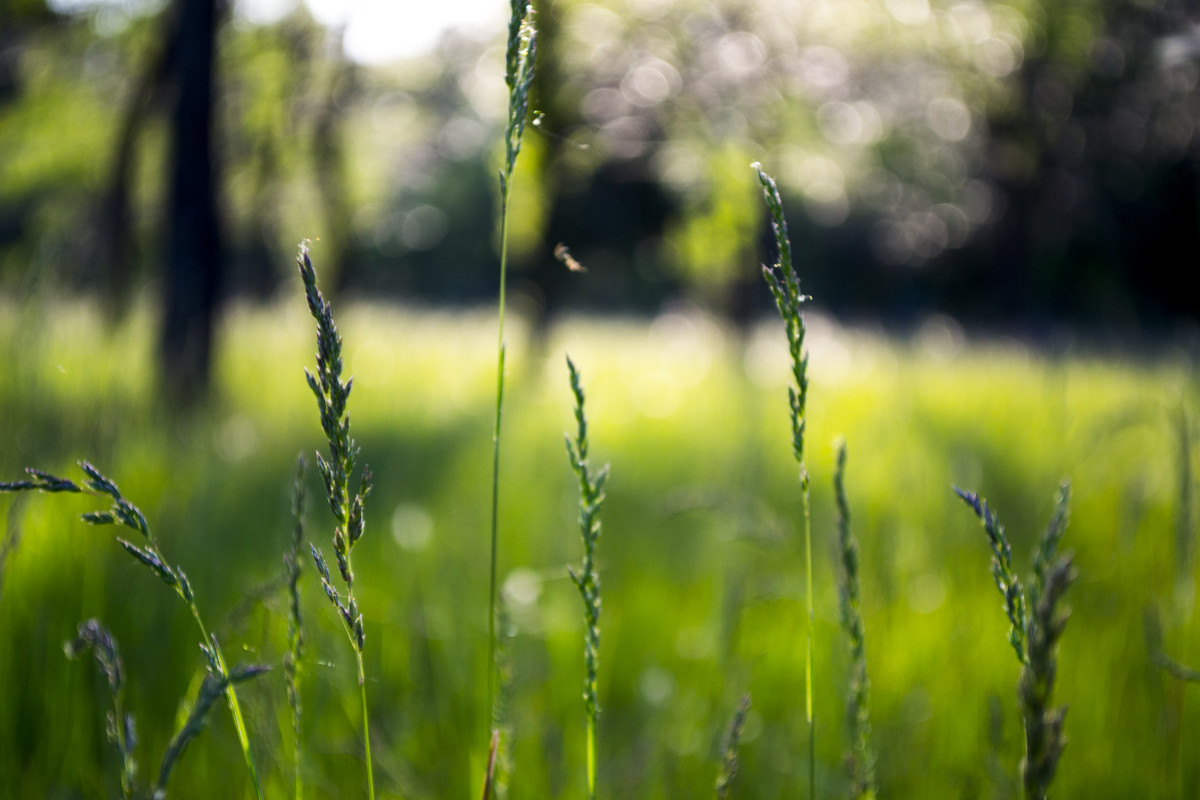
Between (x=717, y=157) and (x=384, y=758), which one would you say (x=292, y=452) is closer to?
(x=384, y=758)

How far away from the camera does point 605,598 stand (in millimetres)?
2000

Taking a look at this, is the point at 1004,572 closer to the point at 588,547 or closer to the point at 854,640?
the point at 854,640

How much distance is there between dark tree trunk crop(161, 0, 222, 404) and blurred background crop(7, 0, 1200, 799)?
17mm

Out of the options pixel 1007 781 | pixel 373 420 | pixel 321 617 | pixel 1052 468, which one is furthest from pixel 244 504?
pixel 1052 468

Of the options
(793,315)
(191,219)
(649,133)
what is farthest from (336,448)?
(649,133)

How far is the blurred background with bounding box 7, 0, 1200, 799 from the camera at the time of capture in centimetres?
125

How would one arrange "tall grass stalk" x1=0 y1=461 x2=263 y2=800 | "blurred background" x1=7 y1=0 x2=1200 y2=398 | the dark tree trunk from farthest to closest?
"blurred background" x1=7 y1=0 x2=1200 y2=398 → the dark tree trunk → "tall grass stalk" x1=0 y1=461 x2=263 y2=800

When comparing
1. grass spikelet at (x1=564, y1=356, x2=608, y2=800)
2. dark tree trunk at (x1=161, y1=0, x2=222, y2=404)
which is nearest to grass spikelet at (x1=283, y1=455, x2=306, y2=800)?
grass spikelet at (x1=564, y1=356, x2=608, y2=800)

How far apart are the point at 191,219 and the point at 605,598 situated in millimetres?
3024

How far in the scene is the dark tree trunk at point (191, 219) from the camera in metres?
3.47

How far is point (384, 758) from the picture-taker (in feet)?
3.58

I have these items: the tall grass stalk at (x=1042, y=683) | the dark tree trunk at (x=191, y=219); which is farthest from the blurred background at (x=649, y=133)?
the tall grass stalk at (x=1042, y=683)

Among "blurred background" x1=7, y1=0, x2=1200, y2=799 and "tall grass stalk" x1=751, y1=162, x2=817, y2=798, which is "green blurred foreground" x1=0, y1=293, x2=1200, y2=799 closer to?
"blurred background" x1=7, y1=0, x2=1200, y2=799

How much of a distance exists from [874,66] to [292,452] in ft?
25.3
